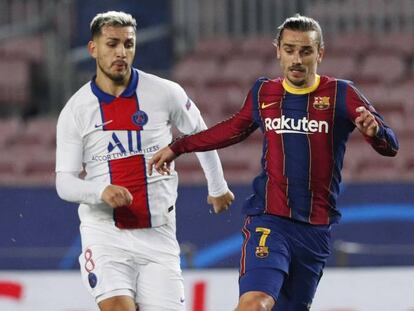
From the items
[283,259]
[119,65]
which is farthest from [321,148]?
[119,65]

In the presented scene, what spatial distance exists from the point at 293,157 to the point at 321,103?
0.94ft

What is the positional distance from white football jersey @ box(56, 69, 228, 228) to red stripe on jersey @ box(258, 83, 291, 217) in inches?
24.4

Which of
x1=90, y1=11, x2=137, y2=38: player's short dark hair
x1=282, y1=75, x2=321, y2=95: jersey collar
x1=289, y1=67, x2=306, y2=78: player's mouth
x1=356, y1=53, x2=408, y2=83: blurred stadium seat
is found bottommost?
x1=356, y1=53, x2=408, y2=83: blurred stadium seat

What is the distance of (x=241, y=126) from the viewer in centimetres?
631

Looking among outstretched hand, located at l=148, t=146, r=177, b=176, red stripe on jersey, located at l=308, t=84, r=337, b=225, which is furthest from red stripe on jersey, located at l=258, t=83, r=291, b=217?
outstretched hand, located at l=148, t=146, r=177, b=176

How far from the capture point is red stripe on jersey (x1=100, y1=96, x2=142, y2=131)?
21.4 ft

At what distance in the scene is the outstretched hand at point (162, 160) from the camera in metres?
6.28

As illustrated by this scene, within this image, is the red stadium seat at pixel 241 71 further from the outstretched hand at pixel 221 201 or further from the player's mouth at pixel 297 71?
the player's mouth at pixel 297 71

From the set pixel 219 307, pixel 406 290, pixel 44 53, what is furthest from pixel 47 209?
pixel 44 53

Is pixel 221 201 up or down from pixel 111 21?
down

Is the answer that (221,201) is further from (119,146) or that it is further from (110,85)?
(110,85)

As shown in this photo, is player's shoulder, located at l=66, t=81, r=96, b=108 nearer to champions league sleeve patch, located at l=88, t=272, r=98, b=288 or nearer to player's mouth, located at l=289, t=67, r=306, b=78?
champions league sleeve patch, located at l=88, t=272, r=98, b=288

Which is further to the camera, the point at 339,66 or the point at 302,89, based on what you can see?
the point at 339,66

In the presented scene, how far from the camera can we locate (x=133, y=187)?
651 centimetres
